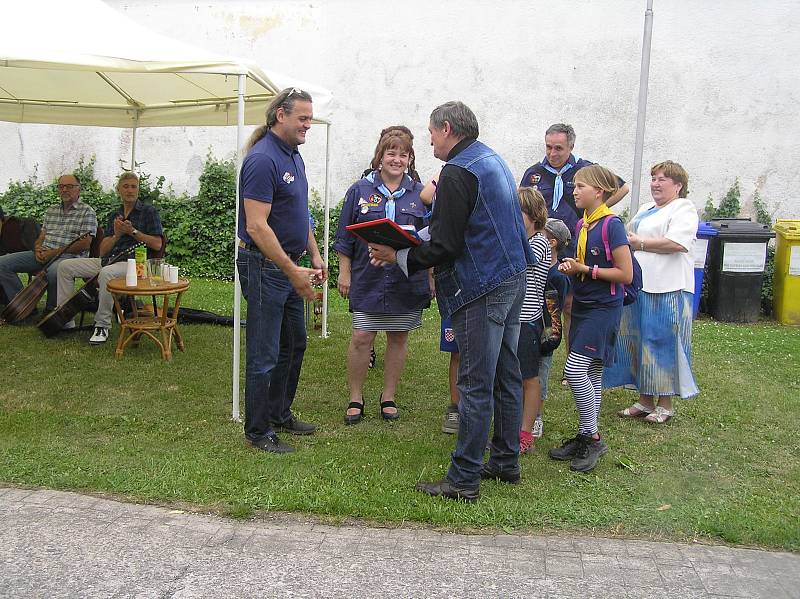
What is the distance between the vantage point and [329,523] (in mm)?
4055

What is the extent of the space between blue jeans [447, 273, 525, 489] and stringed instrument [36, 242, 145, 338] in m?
4.44

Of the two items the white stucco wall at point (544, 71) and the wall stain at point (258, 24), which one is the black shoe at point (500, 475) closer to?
the white stucco wall at point (544, 71)

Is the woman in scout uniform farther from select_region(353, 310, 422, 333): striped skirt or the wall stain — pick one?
the wall stain

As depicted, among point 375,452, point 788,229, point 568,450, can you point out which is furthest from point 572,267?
point 788,229

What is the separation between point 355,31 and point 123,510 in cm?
890

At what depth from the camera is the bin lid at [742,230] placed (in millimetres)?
9781

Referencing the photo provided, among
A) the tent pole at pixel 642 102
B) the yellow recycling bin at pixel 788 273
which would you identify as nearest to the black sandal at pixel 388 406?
the tent pole at pixel 642 102

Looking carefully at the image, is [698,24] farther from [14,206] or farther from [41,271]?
[14,206]

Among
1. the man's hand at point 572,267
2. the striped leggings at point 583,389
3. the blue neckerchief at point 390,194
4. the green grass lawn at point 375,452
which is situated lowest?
the green grass lawn at point 375,452

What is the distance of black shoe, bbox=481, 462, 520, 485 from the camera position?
4531 mm

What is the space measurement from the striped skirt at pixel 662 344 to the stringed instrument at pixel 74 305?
445 centimetres

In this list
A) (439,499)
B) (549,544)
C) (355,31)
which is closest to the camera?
(549,544)

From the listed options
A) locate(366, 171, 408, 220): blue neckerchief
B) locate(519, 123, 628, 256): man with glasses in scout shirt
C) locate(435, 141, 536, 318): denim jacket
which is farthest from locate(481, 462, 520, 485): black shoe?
locate(519, 123, 628, 256): man with glasses in scout shirt

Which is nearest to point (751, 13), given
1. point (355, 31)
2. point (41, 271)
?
point (355, 31)
